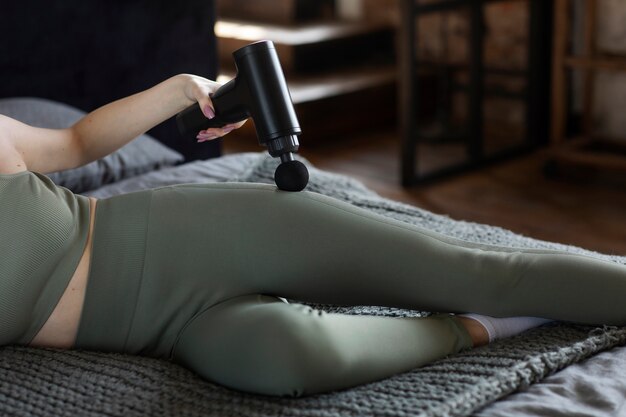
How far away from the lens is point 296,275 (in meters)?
1.42

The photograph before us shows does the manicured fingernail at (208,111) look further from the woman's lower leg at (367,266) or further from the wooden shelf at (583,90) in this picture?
the wooden shelf at (583,90)

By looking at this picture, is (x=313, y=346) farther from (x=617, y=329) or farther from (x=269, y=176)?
(x=269, y=176)

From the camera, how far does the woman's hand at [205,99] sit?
1.51 m

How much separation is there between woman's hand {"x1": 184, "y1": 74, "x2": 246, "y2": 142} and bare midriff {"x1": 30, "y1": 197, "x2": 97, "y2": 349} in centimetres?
24

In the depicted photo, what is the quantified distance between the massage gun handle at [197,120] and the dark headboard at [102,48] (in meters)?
1.14

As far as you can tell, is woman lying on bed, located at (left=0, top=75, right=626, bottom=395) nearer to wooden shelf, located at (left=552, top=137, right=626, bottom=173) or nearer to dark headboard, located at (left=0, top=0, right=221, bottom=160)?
dark headboard, located at (left=0, top=0, right=221, bottom=160)

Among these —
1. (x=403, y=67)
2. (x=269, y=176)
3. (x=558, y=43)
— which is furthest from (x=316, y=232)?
(x=558, y=43)

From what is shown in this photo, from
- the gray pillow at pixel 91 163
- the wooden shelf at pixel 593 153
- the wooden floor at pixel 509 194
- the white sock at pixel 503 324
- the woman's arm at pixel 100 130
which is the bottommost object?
the wooden floor at pixel 509 194

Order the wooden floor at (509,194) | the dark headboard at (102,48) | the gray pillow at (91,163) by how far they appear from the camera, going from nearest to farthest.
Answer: the gray pillow at (91,163) → the dark headboard at (102,48) → the wooden floor at (509,194)

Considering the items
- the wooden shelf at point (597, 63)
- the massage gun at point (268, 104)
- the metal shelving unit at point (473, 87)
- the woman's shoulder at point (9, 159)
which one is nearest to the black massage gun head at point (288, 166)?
the massage gun at point (268, 104)

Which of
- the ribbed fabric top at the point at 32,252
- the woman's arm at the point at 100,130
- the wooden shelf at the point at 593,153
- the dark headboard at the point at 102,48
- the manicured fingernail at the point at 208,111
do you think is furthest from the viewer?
the wooden shelf at the point at 593,153

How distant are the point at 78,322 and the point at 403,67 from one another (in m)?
2.28

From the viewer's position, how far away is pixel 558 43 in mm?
3594

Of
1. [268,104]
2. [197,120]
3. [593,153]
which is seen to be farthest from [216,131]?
[593,153]
